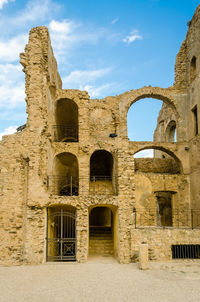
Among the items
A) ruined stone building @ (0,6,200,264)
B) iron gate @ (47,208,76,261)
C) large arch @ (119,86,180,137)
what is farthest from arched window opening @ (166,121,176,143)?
iron gate @ (47,208,76,261)

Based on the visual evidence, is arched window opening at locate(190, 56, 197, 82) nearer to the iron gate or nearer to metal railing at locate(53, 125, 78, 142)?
metal railing at locate(53, 125, 78, 142)

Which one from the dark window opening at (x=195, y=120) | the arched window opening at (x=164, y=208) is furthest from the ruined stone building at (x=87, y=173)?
the arched window opening at (x=164, y=208)

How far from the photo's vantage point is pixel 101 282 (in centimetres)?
910

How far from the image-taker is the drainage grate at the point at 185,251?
41.1 ft

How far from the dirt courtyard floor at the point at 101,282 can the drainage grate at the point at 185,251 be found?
0.53 m

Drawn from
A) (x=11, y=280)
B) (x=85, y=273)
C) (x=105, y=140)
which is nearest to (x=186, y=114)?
(x=105, y=140)

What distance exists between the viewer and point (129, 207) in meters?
12.7

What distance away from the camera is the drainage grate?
12.5 m

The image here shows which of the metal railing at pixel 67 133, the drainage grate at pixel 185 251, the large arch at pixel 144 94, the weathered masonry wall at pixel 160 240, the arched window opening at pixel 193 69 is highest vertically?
the arched window opening at pixel 193 69

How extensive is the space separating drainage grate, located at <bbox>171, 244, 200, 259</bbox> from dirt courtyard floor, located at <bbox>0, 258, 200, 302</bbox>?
530 millimetres

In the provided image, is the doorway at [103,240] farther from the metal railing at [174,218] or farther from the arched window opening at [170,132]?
the arched window opening at [170,132]

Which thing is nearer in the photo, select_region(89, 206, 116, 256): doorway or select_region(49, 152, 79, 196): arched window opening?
select_region(89, 206, 116, 256): doorway

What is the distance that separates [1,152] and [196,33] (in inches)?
525

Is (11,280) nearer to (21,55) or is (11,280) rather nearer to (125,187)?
(125,187)
